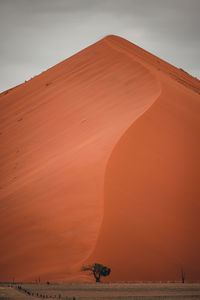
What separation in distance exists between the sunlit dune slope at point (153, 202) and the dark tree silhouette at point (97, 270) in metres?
0.25

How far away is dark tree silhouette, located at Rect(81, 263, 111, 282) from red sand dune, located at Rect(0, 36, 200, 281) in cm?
23

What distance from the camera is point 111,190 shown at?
45.2 ft

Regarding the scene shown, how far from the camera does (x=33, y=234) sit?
13.6m

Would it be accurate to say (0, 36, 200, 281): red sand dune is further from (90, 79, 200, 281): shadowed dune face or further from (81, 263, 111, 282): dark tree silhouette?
(81, 263, 111, 282): dark tree silhouette

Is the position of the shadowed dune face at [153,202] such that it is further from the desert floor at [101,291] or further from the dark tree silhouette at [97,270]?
the desert floor at [101,291]

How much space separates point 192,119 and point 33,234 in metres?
8.20

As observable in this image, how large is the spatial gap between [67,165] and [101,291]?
608 centimetres

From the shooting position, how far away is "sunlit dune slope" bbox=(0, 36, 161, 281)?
41.8 ft

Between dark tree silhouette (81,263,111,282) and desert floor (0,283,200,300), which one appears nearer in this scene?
desert floor (0,283,200,300)

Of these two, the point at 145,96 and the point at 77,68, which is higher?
the point at 77,68

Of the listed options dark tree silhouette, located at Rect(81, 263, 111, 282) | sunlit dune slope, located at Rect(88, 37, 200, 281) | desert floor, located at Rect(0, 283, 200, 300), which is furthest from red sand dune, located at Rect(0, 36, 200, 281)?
desert floor, located at Rect(0, 283, 200, 300)

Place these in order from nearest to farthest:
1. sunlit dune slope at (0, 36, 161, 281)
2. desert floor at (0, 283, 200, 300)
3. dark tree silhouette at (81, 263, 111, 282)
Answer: desert floor at (0, 283, 200, 300)
dark tree silhouette at (81, 263, 111, 282)
sunlit dune slope at (0, 36, 161, 281)

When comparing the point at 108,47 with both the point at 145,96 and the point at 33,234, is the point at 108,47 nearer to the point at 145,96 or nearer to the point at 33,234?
the point at 145,96

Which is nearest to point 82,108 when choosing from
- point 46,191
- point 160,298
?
point 46,191
